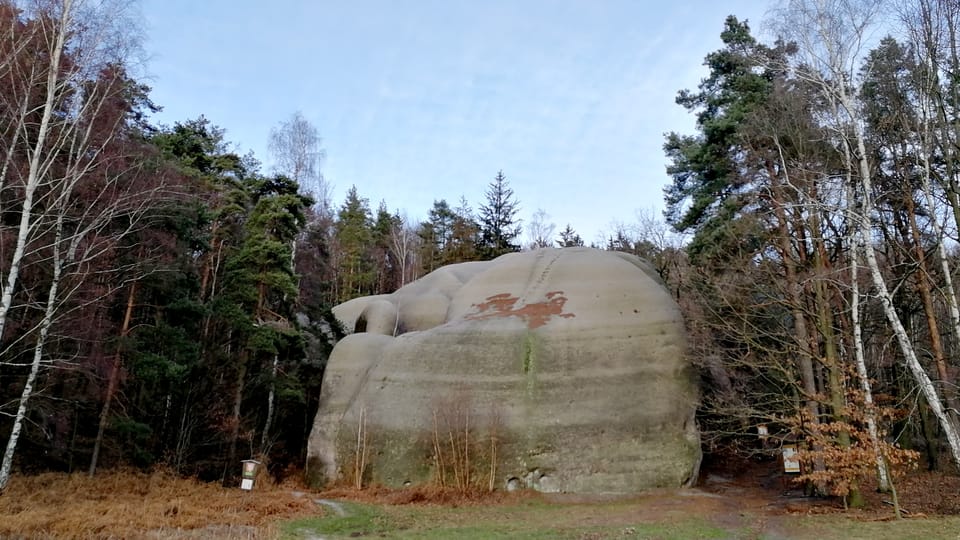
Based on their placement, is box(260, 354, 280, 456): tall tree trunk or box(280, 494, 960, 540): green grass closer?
box(280, 494, 960, 540): green grass

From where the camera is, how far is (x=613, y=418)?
17.1 meters

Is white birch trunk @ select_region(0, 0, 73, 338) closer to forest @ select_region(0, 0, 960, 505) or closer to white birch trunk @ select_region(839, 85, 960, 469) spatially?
forest @ select_region(0, 0, 960, 505)

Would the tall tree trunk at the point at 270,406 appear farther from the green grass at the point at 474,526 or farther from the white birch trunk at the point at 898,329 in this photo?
the white birch trunk at the point at 898,329

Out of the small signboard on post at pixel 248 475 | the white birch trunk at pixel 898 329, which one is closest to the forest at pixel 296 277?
the white birch trunk at pixel 898 329

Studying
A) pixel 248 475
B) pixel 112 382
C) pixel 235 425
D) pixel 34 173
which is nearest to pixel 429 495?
pixel 248 475

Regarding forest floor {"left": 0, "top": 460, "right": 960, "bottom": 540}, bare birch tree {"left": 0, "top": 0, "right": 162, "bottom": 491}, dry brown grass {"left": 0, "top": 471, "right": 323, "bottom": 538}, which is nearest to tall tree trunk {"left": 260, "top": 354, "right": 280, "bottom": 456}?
forest floor {"left": 0, "top": 460, "right": 960, "bottom": 540}

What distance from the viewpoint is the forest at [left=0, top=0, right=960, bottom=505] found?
12984 millimetres

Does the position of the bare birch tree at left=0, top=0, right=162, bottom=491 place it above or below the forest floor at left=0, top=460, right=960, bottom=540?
above

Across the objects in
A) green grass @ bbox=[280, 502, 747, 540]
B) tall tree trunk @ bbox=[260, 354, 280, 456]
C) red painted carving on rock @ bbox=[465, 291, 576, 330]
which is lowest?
green grass @ bbox=[280, 502, 747, 540]

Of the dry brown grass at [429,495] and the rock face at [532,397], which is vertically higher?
the rock face at [532,397]

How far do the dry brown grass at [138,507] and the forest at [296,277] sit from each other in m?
1.11

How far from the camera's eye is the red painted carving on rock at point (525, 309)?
63.2ft

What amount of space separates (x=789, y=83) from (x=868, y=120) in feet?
7.55

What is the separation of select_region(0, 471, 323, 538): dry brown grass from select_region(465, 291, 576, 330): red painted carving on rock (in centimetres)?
828
